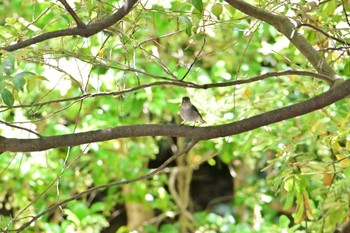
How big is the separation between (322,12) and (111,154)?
282cm

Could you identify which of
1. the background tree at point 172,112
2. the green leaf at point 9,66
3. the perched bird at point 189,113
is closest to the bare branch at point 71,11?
the background tree at point 172,112

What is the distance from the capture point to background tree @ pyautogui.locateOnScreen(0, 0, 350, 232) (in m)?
1.97

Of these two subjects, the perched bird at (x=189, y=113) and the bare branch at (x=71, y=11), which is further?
the perched bird at (x=189, y=113)

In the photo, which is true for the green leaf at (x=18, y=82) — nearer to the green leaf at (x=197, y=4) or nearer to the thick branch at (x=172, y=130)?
the thick branch at (x=172, y=130)

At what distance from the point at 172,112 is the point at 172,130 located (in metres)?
2.93

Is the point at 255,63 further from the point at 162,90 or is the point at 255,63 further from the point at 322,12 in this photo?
the point at 322,12

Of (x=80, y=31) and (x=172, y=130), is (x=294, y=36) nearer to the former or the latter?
(x=172, y=130)

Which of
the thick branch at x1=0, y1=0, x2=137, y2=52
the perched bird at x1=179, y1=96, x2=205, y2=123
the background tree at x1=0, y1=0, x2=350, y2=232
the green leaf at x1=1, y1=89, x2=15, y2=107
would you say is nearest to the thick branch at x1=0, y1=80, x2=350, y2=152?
the background tree at x1=0, y1=0, x2=350, y2=232

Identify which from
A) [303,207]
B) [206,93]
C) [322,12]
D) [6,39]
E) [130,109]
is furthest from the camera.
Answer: [130,109]

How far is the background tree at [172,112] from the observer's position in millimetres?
1969

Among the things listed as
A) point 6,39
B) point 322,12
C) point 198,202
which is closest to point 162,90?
point 198,202

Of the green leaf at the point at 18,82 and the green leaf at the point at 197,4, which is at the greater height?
the green leaf at the point at 197,4

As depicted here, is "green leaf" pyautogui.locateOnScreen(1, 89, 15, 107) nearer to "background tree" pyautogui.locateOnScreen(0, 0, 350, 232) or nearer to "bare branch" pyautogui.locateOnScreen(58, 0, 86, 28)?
"background tree" pyautogui.locateOnScreen(0, 0, 350, 232)

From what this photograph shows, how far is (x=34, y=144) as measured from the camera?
6.03 ft
